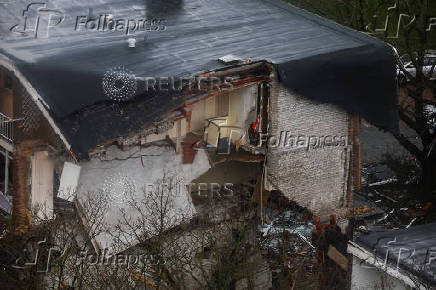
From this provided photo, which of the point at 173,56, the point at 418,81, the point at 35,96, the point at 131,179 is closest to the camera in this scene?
the point at 35,96

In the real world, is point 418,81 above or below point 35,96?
below

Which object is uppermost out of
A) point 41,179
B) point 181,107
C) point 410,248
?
point 181,107

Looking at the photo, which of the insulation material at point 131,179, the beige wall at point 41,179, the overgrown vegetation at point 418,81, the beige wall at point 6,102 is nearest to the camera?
the insulation material at point 131,179

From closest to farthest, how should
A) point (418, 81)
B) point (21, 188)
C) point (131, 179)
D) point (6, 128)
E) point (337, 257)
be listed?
point (131, 179), point (21, 188), point (6, 128), point (337, 257), point (418, 81)

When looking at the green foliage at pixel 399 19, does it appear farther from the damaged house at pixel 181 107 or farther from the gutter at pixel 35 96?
the gutter at pixel 35 96

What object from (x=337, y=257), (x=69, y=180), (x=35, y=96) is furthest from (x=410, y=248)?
(x=35, y=96)

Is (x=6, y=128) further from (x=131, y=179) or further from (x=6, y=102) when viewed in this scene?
(x=131, y=179)

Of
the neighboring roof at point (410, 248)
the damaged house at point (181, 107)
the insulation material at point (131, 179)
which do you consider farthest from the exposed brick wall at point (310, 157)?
the neighboring roof at point (410, 248)
